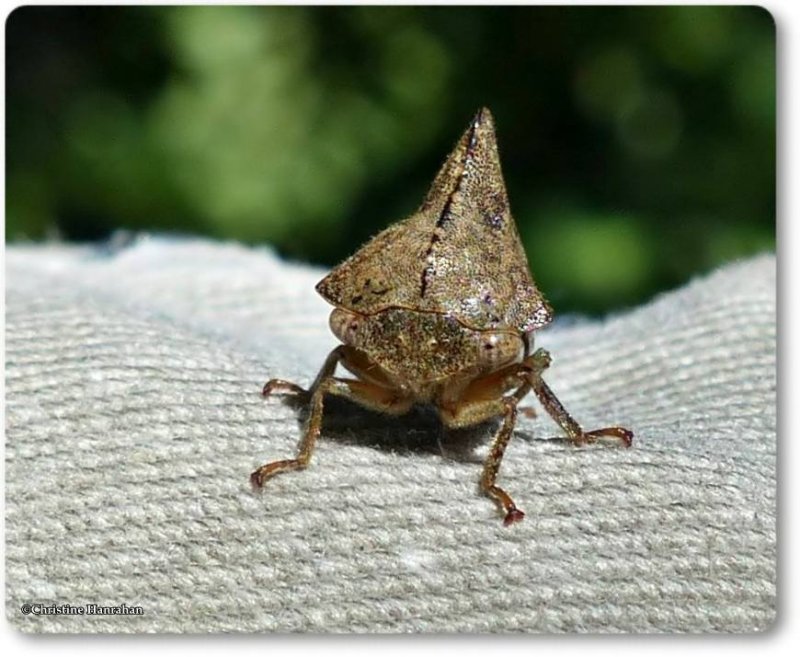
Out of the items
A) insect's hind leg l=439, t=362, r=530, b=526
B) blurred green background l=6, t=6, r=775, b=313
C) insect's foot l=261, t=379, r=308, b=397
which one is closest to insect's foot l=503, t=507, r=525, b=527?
insect's hind leg l=439, t=362, r=530, b=526

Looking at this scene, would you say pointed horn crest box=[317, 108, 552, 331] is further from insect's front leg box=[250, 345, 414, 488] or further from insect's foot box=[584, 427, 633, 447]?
insect's foot box=[584, 427, 633, 447]

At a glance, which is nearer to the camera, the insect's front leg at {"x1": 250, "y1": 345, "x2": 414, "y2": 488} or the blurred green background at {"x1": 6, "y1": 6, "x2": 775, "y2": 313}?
the insect's front leg at {"x1": 250, "y1": 345, "x2": 414, "y2": 488}

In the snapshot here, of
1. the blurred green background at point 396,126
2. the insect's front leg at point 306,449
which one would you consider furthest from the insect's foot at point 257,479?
the blurred green background at point 396,126

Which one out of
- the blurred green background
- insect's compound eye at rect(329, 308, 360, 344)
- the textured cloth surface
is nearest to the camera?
the textured cloth surface

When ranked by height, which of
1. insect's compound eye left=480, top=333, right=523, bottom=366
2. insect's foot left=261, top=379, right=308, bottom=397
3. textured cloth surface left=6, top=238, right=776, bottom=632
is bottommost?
textured cloth surface left=6, top=238, right=776, bottom=632

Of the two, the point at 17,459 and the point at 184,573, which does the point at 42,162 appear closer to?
the point at 17,459

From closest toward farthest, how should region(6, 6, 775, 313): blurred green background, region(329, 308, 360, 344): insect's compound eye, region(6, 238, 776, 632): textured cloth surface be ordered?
region(6, 238, 776, 632): textured cloth surface → region(329, 308, 360, 344): insect's compound eye → region(6, 6, 775, 313): blurred green background

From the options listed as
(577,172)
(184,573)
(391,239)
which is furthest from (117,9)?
(184,573)
